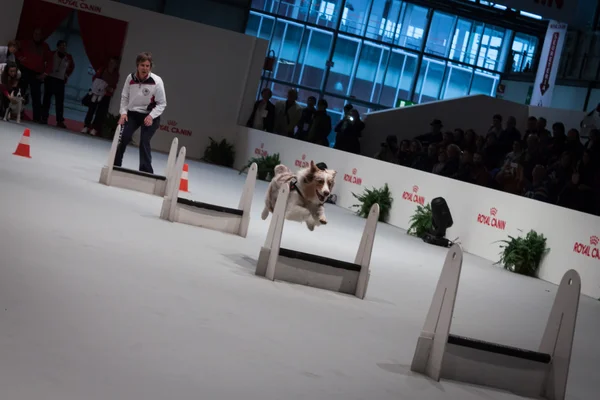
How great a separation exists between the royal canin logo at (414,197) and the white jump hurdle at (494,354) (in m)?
9.80

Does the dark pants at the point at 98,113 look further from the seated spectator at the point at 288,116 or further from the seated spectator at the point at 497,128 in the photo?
the seated spectator at the point at 497,128

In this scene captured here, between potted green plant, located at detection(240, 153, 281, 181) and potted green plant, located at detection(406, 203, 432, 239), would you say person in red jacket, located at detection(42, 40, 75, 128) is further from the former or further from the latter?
potted green plant, located at detection(406, 203, 432, 239)

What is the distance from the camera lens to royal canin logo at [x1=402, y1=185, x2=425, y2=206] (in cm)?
1557

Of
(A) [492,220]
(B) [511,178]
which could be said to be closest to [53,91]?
(B) [511,178]

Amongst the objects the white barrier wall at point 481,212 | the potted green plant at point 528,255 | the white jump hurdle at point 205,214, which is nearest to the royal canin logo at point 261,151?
the white barrier wall at point 481,212

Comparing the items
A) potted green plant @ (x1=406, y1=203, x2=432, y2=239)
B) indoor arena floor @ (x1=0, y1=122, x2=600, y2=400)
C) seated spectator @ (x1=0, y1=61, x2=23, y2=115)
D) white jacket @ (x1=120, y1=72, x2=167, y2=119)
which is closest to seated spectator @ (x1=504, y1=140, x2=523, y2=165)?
potted green plant @ (x1=406, y1=203, x2=432, y2=239)

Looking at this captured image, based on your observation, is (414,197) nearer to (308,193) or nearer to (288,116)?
(288,116)

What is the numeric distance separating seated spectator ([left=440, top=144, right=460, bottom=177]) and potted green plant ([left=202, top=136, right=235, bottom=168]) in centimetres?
746

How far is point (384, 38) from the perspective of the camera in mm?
33219

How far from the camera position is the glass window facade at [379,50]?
3244cm

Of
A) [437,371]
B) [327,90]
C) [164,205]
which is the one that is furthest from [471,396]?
[327,90]

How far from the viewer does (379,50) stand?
33.3 metres

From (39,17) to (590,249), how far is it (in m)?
15.2

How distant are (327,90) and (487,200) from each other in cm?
1957
